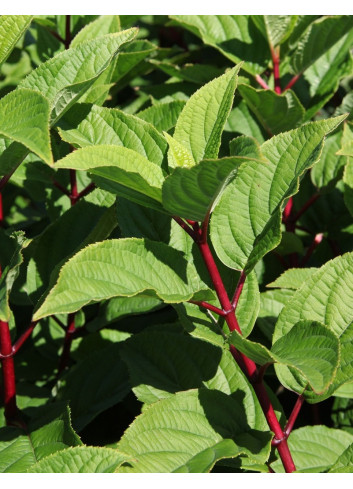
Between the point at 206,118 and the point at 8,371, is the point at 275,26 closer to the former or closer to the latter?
the point at 206,118

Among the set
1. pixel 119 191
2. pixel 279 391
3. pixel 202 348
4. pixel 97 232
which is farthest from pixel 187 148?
pixel 279 391

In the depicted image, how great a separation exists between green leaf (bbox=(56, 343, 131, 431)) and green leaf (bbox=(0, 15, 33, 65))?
0.70 m

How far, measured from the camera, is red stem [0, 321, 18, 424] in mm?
1328

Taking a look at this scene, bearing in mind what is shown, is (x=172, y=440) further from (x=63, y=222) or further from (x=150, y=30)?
(x=150, y=30)

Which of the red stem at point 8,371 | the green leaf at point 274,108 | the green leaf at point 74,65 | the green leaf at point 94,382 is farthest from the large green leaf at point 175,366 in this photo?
the green leaf at point 274,108

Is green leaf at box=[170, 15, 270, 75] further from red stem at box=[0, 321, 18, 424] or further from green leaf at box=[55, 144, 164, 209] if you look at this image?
red stem at box=[0, 321, 18, 424]

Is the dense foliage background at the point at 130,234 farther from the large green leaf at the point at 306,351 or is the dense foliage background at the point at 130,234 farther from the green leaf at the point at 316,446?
the large green leaf at the point at 306,351

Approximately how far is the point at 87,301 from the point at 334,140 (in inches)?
44.1

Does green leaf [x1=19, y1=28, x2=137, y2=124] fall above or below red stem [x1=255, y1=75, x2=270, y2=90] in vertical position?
above

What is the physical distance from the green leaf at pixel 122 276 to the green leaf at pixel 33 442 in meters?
0.33

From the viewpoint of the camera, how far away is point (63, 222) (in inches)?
60.7

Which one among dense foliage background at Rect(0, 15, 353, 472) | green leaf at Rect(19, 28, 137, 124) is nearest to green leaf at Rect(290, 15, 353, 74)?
dense foliage background at Rect(0, 15, 353, 472)

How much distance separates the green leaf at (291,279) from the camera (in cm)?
142

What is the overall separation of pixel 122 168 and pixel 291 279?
563mm
